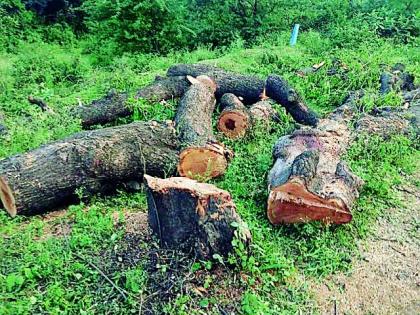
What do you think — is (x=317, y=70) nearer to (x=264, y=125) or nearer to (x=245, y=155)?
(x=264, y=125)

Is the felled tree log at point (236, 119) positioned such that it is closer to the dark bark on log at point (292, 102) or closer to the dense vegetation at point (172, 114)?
the dense vegetation at point (172, 114)

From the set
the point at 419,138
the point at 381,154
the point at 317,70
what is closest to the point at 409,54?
the point at 317,70

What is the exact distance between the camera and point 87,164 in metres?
5.07

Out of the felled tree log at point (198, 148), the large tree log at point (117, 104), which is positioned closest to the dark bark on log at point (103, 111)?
the large tree log at point (117, 104)

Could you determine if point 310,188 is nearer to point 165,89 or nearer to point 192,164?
point 192,164

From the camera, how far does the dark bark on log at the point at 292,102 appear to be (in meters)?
7.24

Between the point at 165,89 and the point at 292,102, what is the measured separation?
199 cm

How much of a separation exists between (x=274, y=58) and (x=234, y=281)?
772 cm

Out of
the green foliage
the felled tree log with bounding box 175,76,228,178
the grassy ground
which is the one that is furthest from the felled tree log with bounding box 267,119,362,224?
the green foliage

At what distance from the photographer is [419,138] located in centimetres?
673

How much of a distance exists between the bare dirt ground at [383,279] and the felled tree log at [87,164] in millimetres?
2265

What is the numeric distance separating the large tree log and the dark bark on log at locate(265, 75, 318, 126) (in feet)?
4.68

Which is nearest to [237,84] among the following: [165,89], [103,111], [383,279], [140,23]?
[165,89]

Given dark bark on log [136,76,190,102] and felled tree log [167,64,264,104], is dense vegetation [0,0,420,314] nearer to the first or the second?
dark bark on log [136,76,190,102]
